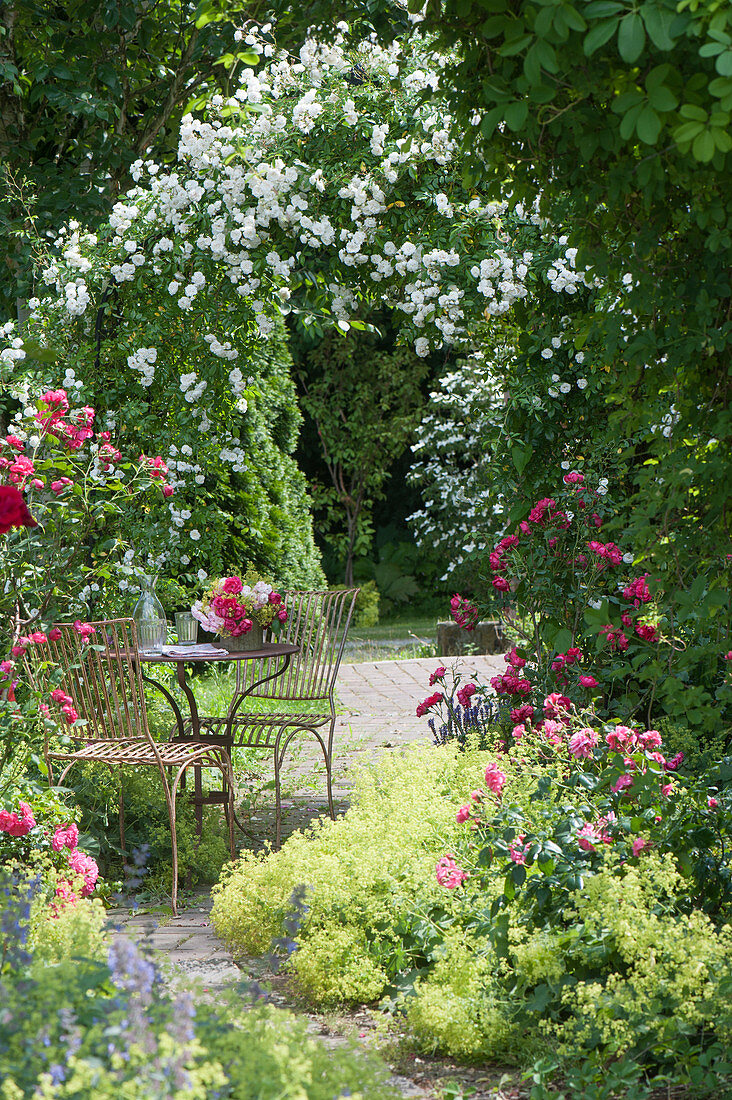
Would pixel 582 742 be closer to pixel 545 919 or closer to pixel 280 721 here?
pixel 545 919

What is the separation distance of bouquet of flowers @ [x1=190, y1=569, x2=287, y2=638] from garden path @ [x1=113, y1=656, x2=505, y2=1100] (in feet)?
2.95

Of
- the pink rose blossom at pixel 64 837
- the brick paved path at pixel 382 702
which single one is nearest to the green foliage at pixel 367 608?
the brick paved path at pixel 382 702

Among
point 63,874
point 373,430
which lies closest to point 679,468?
point 63,874

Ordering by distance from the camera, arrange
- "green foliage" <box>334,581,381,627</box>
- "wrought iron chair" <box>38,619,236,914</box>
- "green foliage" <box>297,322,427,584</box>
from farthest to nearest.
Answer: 1. "green foliage" <box>297,322,427,584</box>
2. "green foliage" <box>334,581,381,627</box>
3. "wrought iron chair" <box>38,619,236,914</box>

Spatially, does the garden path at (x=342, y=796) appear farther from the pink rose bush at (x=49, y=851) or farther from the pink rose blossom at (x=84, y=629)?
the pink rose blossom at (x=84, y=629)

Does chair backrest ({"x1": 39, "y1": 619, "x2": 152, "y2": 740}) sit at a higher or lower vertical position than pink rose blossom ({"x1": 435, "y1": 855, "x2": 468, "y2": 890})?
higher

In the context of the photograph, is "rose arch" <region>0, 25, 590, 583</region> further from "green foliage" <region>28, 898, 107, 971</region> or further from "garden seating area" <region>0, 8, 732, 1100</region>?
"green foliage" <region>28, 898, 107, 971</region>

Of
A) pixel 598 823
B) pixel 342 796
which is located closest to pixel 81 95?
pixel 342 796

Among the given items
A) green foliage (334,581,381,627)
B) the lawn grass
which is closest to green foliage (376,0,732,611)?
the lawn grass

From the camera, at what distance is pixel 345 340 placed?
1307cm

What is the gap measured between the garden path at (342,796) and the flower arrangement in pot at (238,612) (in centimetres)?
84

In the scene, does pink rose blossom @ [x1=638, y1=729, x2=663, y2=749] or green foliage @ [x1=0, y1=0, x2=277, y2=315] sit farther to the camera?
green foliage @ [x1=0, y1=0, x2=277, y2=315]

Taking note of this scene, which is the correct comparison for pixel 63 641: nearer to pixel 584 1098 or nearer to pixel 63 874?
→ pixel 63 874

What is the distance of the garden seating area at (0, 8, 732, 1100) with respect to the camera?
1990mm
